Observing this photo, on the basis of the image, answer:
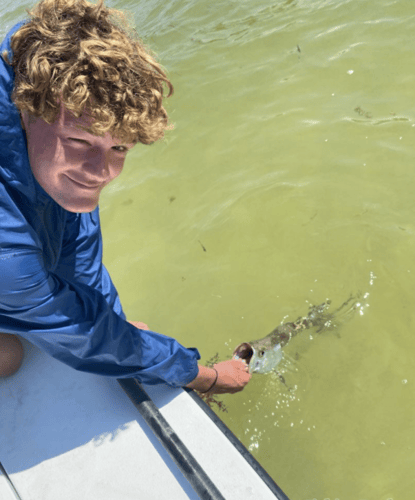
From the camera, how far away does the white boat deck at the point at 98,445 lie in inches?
60.7

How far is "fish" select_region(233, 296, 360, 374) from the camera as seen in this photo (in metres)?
2.59

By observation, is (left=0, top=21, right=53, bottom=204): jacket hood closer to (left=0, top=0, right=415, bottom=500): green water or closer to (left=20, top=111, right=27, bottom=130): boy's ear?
(left=20, top=111, right=27, bottom=130): boy's ear

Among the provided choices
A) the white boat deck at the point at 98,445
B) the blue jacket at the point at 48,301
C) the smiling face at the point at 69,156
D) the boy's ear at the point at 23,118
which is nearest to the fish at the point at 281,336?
the blue jacket at the point at 48,301

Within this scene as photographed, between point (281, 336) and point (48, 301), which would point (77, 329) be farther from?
point (281, 336)

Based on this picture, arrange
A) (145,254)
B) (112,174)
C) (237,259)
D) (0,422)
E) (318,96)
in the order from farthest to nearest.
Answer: (318,96)
(145,254)
(237,259)
(0,422)
(112,174)

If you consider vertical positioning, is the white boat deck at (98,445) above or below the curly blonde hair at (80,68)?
below

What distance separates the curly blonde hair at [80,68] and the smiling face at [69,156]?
0.04m

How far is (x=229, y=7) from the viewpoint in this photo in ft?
19.4

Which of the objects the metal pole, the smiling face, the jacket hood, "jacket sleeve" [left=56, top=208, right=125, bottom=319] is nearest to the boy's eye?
the smiling face

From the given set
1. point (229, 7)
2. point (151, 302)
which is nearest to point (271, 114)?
point (151, 302)

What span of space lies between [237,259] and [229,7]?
4.19 m

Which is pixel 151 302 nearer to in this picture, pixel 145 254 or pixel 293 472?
pixel 145 254

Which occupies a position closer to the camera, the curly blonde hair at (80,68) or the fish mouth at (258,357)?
the curly blonde hair at (80,68)

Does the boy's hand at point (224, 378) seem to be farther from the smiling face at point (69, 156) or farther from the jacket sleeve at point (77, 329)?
the smiling face at point (69, 156)
